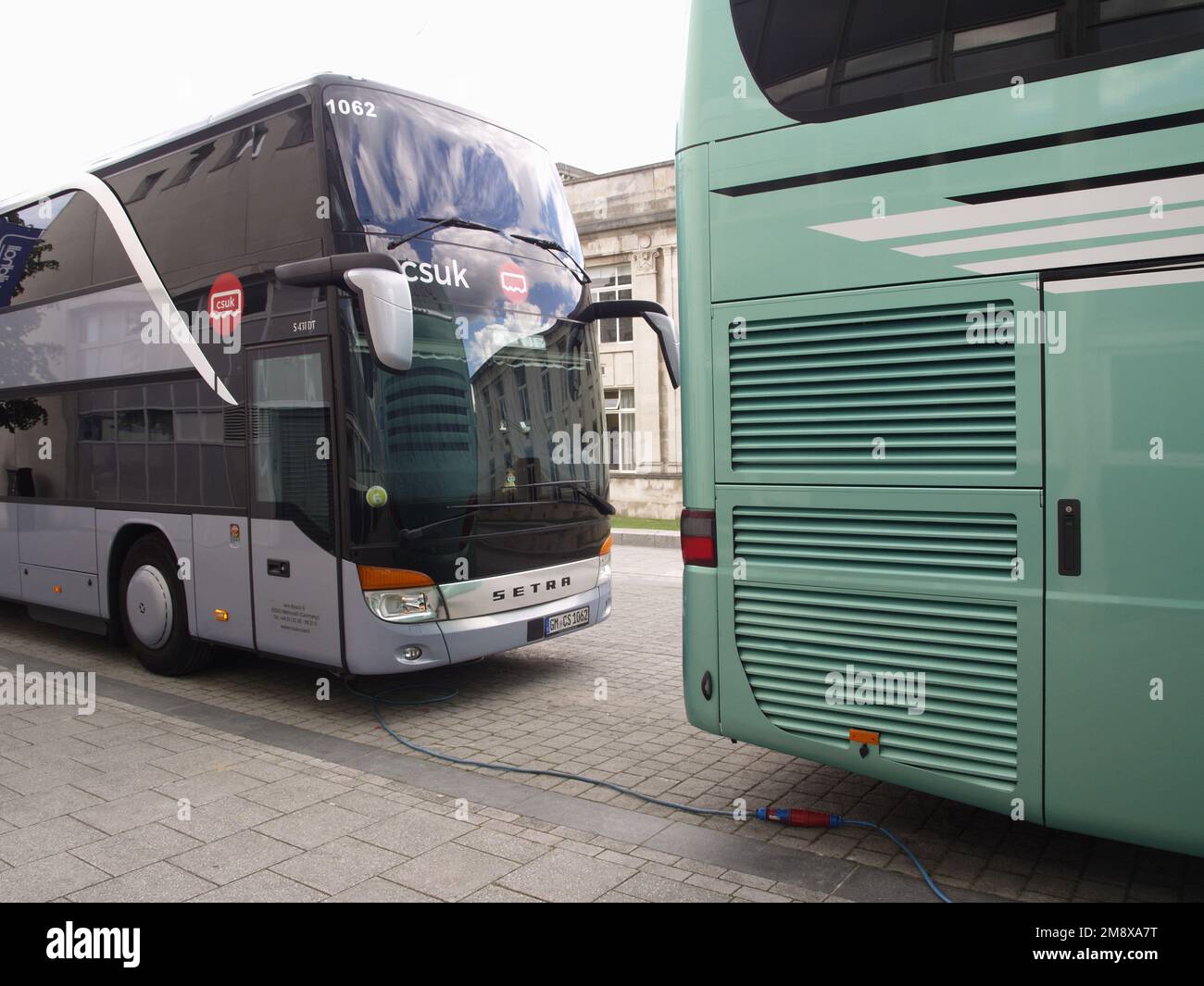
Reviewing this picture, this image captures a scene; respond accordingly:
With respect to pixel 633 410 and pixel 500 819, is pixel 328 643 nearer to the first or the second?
pixel 500 819

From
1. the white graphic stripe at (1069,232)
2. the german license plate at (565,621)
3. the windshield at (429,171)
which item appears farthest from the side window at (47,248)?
the white graphic stripe at (1069,232)

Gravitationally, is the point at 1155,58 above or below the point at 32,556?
above

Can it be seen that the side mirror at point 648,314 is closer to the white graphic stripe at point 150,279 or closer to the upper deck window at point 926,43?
the white graphic stripe at point 150,279

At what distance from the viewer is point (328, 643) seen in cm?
648

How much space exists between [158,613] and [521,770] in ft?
12.6

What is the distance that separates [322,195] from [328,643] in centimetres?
289

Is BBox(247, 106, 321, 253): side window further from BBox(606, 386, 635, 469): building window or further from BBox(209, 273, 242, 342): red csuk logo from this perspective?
BBox(606, 386, 635, 469): building window

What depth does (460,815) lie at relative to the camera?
193 inches

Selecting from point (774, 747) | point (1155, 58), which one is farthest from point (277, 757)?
point (1155, 58)

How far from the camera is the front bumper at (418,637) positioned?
634 centimetres

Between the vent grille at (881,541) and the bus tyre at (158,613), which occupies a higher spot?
the vent grille at (881,541)

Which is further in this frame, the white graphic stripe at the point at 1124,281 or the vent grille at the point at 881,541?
the vent grille at the point at 881,541

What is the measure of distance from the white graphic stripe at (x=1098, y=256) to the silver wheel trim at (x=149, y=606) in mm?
6493

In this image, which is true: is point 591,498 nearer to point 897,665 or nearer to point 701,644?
point 701,644
